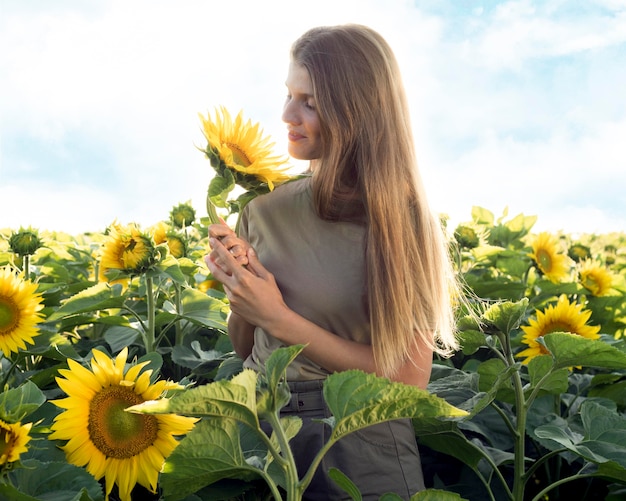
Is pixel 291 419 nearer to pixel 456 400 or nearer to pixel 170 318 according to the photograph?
pixel 456 400

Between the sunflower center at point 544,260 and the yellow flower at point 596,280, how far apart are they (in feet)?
0.38

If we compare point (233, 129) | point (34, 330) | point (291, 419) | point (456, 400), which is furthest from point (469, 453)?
point (34, 330)

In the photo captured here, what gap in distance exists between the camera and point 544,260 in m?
2.96

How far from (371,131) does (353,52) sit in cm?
17

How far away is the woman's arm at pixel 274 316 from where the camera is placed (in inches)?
56.9

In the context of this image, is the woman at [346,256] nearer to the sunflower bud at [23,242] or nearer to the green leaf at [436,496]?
the green leaf at [436,496]

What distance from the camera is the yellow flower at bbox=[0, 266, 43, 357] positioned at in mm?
1611

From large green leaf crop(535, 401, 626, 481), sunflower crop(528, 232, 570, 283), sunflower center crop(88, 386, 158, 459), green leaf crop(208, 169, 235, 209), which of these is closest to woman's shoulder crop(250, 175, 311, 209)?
green leaf crop(208, 169, 235, 209)

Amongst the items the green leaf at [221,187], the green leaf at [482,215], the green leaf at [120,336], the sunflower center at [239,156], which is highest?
the sunflower center at [239,156]

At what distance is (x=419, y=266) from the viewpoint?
Answer: 5.23ft

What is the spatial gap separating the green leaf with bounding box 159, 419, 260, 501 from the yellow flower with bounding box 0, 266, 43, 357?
721 millimetres

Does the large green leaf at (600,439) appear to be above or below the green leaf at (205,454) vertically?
below

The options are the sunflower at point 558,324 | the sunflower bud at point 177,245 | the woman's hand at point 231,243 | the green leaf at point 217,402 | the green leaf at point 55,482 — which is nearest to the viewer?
the green leaf at point 217,402

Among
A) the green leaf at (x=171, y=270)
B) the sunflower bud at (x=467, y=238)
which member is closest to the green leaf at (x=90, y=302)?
the green leaf at (x=171, y=270)
